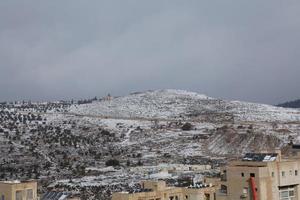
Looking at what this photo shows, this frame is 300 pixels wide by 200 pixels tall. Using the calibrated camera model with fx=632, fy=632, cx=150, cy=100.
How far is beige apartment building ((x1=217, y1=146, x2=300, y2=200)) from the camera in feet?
120

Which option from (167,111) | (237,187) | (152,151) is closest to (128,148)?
(152,151)

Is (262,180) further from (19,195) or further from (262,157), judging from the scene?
(19,195)

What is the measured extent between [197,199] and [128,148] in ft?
257

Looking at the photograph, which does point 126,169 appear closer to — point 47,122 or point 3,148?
point 3,148

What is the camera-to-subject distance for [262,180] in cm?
3684

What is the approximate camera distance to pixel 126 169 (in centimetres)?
10294

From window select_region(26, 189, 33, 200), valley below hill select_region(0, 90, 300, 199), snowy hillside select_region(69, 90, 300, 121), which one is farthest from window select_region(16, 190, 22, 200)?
snowy hillside select_region(69, 90, 300, 121)

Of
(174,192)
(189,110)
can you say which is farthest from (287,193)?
(189,110)

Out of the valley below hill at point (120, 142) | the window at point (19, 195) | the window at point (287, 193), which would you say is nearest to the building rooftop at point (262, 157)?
the window at point (287, 193)

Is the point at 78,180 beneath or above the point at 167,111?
beneath

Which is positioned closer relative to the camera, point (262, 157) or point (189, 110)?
point (262, 157)

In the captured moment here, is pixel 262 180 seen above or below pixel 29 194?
above

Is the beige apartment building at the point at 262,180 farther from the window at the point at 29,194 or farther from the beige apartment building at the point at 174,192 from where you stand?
the window at the point at 29,194

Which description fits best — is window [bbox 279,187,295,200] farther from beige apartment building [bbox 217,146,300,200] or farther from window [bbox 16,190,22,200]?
window [bbox 16,190,22,200]
